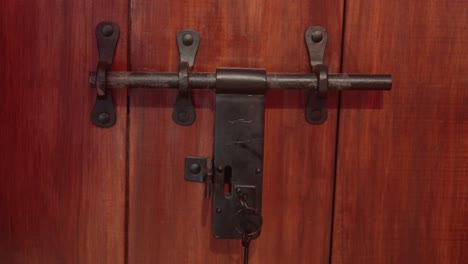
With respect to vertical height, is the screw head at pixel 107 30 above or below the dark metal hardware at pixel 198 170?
above

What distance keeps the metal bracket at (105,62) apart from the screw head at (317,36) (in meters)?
0.26

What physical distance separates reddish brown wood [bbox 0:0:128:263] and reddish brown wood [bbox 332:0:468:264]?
0.32m

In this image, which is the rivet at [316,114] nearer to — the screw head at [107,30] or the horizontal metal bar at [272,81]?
the horizontal metal bar at [272,81]

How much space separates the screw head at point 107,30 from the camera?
0.69m

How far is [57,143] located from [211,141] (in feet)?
0.70

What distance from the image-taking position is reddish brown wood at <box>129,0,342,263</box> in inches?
27.2

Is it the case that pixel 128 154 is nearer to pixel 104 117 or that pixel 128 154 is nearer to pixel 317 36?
pixel 104 117

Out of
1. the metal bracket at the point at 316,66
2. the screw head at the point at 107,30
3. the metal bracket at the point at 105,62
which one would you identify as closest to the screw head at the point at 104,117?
the metal bracket at the point at 105,62

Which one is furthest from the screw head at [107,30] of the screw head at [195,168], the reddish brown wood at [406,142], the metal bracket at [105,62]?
the reddish brown wood at [406,142]

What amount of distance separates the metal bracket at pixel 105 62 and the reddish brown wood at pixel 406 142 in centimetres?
31

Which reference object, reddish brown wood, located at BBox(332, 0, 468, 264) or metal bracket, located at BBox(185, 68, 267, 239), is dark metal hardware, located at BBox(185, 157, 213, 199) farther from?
reddish brown wood, located at BBox(332, 0, 468, 264)

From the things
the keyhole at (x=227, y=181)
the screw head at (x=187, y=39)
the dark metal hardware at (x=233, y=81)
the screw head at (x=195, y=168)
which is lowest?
the keyhole at (x=227, y=181)

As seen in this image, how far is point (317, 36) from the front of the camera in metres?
0.69

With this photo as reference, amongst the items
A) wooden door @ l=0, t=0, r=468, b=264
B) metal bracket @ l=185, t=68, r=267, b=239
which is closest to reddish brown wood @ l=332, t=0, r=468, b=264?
wooden door @ l=0, t=0, r=468, b=264
